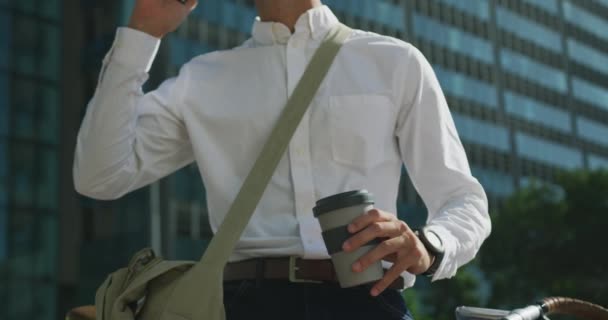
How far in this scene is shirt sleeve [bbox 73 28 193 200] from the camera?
2223 millimetres

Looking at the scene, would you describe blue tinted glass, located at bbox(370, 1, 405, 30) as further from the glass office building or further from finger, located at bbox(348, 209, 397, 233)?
finger, located at bbox(348, 209, 397, 233)

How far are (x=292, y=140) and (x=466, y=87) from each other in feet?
172

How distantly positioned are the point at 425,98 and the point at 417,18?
165 feet

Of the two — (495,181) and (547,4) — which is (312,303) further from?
(547,4)

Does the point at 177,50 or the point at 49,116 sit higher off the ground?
the point at 177,50

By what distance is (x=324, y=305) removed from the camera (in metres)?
2.17

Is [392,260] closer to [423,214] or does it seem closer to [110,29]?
[110,29]

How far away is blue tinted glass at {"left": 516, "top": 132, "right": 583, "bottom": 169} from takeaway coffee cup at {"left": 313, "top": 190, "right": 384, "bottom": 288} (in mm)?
56805

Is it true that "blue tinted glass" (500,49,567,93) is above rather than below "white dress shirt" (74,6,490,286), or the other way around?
below

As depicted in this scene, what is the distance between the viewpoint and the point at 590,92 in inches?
2655

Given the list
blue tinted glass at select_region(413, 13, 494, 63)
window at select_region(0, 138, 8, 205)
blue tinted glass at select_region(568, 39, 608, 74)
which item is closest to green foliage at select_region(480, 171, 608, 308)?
blue tinted glass at select_region(413, 13, 494, 63)

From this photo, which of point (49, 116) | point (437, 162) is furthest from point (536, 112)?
→ point (437, 162)

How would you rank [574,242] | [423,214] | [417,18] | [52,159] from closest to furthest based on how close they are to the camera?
[574,242] < [52,159] < [423,214] < [417,18]

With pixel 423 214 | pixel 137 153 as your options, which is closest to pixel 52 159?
pixel 423 214
